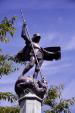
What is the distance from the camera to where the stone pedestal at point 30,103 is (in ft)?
39.2

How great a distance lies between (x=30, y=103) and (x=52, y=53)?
205 centimetres

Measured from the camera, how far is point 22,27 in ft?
42.8

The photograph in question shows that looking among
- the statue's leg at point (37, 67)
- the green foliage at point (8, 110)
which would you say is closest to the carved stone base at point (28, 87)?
the statue's leg at point (37, 67)

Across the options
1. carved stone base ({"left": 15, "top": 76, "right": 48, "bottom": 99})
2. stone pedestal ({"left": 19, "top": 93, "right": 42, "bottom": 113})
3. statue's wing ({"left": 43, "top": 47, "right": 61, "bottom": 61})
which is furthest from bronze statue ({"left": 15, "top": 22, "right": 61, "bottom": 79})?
stone pedestal ({"left": 19, "top": 93, "right": 42, "bottom": 113})

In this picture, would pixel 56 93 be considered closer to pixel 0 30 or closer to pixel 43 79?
pixel 0 30

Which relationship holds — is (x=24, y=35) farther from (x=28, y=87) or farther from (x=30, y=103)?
(x=30, y=103)

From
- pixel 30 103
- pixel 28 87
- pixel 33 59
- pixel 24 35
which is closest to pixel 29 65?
pixel 33 59

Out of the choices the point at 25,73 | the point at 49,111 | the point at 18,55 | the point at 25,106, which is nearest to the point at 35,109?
the point at 25,106

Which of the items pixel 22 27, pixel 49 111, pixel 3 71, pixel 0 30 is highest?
A: pixel 22 27

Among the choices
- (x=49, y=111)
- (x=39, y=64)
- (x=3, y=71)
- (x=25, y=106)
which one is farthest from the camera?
(x=49, y=111)

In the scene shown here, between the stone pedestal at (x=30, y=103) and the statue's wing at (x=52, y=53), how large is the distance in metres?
1.64

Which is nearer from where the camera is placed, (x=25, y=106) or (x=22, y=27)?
(x=25, y=106)

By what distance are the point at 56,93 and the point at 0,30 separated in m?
6.02

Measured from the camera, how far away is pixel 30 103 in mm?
12000
